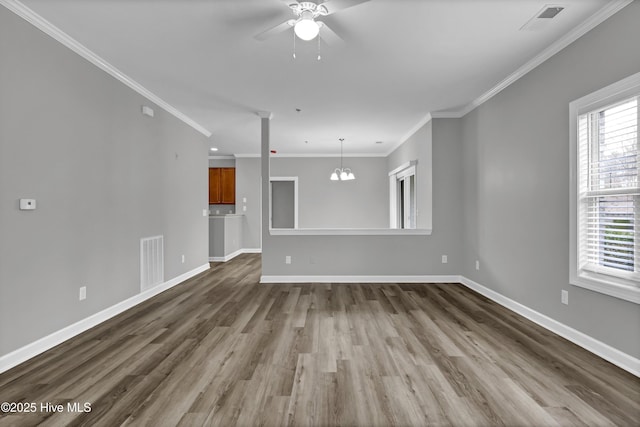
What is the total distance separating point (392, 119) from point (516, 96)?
7.15 feet

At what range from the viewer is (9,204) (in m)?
2.44

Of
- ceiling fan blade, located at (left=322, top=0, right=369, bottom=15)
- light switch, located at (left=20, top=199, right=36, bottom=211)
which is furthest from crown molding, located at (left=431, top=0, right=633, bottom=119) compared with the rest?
light switch, located at (left=20, top=199, right=36, bottom=211)

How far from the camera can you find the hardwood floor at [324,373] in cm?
183

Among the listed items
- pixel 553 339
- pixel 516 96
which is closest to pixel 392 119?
pixel 516 96

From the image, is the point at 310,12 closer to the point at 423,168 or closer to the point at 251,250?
the point at 423,168

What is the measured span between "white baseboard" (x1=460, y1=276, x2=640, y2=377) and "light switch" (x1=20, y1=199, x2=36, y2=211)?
4.50 metres

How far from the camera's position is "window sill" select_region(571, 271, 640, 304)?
7.64 feet

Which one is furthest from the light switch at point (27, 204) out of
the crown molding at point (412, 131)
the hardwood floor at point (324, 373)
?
the crown molding at point (412, 131)

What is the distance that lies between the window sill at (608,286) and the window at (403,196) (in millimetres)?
3576

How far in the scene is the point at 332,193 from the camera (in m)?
9.11

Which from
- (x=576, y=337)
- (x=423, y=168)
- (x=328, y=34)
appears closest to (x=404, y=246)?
(x=423, y=168)

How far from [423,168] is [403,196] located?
2275mm

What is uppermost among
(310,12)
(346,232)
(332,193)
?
(310,12)

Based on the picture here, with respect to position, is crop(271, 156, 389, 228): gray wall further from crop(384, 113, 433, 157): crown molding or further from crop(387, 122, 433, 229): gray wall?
crop(387, 122, 433, 229): gray wall
